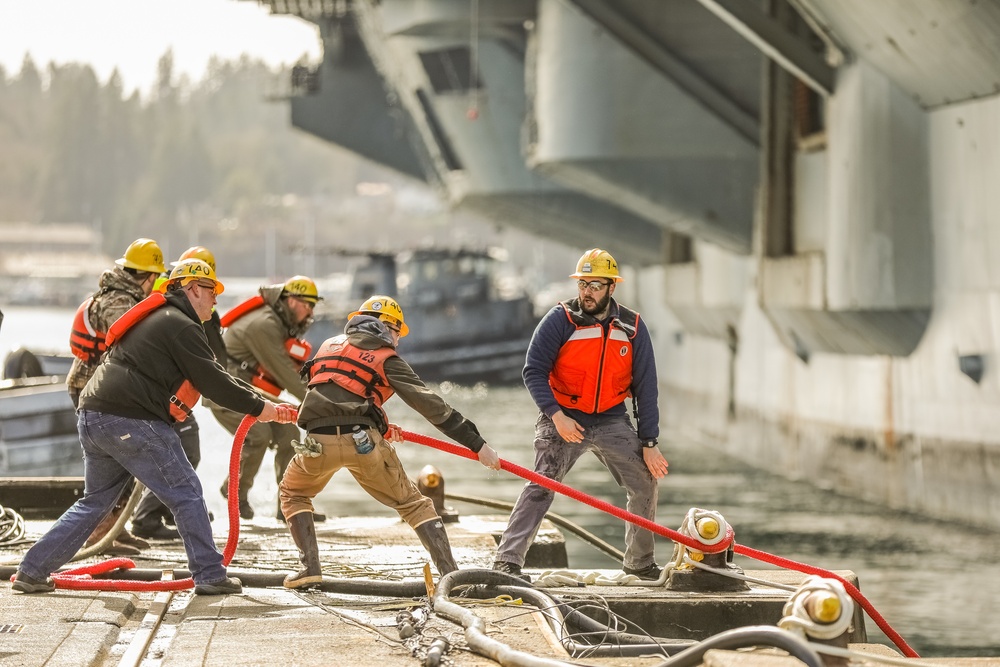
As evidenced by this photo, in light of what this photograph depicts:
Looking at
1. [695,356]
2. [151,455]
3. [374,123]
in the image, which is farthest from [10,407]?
[374,123]

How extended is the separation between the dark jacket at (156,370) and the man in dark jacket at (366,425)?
491 mm

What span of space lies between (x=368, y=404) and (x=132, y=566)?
1926 mm

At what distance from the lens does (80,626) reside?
7.71m

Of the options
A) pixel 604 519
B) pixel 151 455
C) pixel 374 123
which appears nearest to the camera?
pixel 151 455

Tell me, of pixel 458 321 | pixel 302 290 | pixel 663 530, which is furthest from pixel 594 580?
pixel 458 321

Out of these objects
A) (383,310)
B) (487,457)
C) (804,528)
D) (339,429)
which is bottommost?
(804,528)

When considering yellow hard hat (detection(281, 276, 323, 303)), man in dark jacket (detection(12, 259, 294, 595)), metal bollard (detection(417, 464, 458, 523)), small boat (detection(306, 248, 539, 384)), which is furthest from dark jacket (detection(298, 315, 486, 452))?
small boat (detection(306, 248, 539, 384))

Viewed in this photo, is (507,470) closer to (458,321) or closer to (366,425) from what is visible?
(366,425)

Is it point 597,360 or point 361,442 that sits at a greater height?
point 597,360

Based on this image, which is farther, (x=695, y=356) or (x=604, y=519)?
(x=695, y=356)

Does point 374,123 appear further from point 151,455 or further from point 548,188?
point 151,455

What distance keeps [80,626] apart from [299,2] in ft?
102

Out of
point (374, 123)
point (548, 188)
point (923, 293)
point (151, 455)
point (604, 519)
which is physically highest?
point (374, 123)

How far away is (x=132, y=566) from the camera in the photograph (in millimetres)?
9141
